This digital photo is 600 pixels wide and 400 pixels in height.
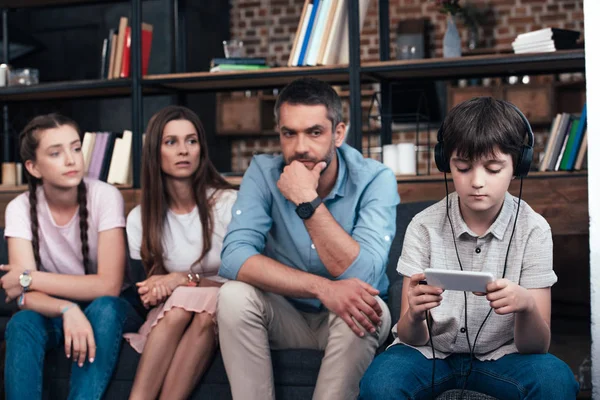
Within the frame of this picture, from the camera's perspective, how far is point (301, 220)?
227 centimetres

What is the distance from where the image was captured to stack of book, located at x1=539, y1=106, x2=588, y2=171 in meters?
3.21

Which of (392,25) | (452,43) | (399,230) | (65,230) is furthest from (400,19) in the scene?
(65,230)

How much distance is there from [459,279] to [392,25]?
199 inches

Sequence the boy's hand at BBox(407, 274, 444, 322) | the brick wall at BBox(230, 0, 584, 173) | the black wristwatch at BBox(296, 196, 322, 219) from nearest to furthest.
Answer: the boy's hand at BBox(407, 274, 444, 322), the black wristwatch at BBox(296, 196, 322, 219), the brick wall at BBox(230, 0, 584, 173)

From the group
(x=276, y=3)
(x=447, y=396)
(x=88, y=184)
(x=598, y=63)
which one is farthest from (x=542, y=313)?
(x=276, y=3)

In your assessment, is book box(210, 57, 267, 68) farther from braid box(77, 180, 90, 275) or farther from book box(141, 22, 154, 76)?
braid box(77, 180, 90, 275)

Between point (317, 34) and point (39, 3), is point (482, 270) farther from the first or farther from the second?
point (39, 3)

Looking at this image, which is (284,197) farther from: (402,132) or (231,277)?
(402,132)

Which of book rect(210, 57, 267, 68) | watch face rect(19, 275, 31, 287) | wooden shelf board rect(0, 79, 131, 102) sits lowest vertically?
watch face rect(19, 275, 31, 287)

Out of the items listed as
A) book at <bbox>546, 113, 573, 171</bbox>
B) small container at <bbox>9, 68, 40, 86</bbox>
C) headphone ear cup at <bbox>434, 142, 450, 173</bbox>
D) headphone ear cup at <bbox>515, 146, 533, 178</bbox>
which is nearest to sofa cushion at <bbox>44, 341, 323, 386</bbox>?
headphone ear cup at <bbox>434, 142, 450, 173</bbox>

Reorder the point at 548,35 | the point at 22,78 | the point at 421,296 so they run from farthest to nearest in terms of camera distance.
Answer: the point at 22,78
the point at 548,35
the point at 421,296

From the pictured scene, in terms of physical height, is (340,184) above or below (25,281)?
above

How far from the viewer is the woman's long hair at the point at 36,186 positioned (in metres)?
2.55

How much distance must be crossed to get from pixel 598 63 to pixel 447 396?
0.73m
